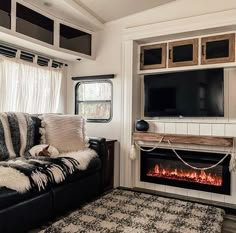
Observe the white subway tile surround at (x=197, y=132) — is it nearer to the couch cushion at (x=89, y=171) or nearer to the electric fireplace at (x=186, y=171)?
the electric fireplace at (x=186, y=171)

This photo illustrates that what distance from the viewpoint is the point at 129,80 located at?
3.52 metres

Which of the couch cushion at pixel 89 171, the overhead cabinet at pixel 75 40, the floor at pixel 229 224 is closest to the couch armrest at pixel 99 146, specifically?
the couch cushion at pixel 89 171

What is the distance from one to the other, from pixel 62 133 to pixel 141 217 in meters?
1.36

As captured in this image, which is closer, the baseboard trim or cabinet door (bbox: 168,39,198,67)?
the baseboard trim

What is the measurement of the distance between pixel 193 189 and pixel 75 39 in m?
2.61

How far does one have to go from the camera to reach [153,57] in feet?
11.4

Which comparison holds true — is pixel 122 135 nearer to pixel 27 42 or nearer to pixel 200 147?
pixel 200 147

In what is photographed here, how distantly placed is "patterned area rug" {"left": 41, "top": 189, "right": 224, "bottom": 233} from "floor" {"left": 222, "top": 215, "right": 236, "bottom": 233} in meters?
0.07

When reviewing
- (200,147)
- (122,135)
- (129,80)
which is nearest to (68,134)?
(122,135)

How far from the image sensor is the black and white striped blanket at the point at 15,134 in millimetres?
2668

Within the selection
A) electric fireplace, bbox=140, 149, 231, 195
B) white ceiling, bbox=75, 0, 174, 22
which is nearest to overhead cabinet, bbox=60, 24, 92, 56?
white ceiling, bbox=75, 0, 174, 22

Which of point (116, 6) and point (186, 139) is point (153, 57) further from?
point (186, 139)

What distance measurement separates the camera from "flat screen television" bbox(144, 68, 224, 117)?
302 centimetres

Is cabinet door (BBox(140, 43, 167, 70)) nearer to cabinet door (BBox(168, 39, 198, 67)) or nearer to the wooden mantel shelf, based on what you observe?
cabinet door (BBox(168, 39, 198, 67))
